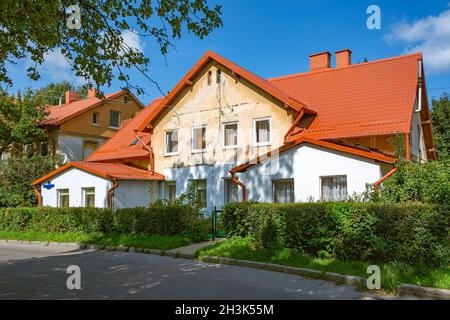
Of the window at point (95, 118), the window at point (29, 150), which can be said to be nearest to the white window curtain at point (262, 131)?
the window at point (95, 118)

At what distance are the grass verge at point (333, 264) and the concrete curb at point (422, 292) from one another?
0.15m

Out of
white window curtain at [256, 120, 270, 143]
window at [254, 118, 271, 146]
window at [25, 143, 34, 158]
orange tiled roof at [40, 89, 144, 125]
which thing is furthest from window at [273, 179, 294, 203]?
window at [25, 143, 34, 158]

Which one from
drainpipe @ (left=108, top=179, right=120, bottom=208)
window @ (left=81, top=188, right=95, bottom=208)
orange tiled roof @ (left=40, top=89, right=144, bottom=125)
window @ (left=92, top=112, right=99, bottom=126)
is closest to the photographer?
drainpipe @ (left=108, top=179, right=120, bottom=208)

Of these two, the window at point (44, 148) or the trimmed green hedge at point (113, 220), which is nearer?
the trimmed green hedge at point (113, 220)

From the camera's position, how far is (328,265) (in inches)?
408

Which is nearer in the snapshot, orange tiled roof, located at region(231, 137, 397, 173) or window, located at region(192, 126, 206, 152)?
orange tiled roof, located at region(231, 137, 397, 173)

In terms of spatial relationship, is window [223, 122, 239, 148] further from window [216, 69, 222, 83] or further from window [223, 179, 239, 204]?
window [216, 69, 222, 83]

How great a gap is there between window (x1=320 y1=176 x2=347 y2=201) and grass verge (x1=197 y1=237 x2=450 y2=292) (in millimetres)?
4607

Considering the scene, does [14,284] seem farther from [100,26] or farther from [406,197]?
[406,197]

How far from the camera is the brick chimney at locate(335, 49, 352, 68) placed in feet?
81.5

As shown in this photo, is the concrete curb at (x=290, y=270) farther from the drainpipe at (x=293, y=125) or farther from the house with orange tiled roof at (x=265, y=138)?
the drainpipe at (x=293, y=125)

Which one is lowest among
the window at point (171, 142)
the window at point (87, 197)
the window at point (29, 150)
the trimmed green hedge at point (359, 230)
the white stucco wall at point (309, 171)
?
the trimmed green hedge at point (359, 230)

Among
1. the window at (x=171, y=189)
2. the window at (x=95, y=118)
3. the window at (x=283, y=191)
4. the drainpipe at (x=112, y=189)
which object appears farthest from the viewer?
the window at (x=95, y=118)

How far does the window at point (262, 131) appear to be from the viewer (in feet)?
66.6
